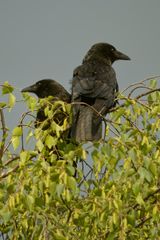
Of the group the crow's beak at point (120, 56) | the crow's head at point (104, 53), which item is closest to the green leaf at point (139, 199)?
the crow's head at point (104, 53)

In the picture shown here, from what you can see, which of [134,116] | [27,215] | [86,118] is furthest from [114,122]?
[27,215]

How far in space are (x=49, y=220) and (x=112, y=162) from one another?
1.92 ft

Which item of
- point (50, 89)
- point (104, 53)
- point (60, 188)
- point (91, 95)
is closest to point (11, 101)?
point (60, 188)

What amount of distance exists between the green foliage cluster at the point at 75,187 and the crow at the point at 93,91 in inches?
17.3

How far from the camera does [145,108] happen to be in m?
4.86

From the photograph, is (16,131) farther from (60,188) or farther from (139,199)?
(139,199)

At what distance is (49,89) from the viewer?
A: 7406mm

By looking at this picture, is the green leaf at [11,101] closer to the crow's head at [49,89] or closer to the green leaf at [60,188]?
the green leaf at [60,188]

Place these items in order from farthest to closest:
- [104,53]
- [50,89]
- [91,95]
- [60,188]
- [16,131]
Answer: [104,53]
[50,89]
[91,95]
[16,131]
[60,188]

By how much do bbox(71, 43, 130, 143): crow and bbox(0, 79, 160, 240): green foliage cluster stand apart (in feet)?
1.44

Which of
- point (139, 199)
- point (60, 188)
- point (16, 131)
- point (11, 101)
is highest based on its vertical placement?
point (11, 101)

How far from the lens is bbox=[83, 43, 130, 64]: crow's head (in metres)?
7.73

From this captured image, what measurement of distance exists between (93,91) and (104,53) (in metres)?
1.98

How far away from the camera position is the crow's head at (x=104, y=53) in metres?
7.73
